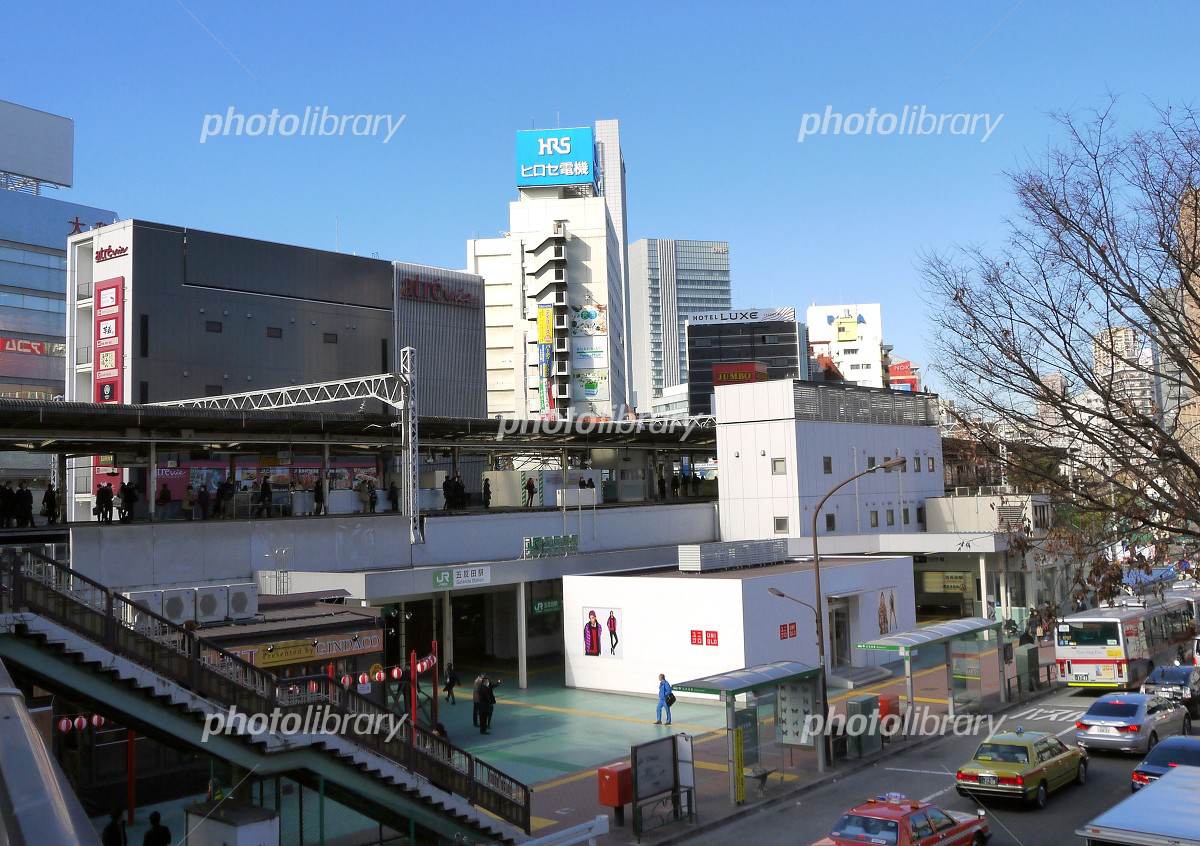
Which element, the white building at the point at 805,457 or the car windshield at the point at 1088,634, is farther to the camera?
the white building at the point at 805,457

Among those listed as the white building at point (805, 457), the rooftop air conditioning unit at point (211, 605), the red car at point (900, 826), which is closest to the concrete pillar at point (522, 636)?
the rooftop air conditioning unit at point (211, 605)

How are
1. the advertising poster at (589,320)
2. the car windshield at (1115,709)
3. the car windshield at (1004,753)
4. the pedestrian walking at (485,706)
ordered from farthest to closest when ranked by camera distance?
the advertising poster at (589,320) → the pedestrian walking at (485,706) → the car windshield at (1115,709) → the car windshield at (1004,753)

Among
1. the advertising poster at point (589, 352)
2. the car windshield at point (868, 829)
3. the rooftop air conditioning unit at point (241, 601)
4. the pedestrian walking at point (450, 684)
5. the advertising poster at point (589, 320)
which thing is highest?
the advertising poster at point (589, 320)

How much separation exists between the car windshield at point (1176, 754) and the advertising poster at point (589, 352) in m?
79.0

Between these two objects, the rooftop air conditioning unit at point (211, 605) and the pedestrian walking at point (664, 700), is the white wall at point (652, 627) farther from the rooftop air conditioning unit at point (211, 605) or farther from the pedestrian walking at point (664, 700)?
the rooftop air conditioning unit at point (211, 605)

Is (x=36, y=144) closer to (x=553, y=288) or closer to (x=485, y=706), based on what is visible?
(x=553, y=288)

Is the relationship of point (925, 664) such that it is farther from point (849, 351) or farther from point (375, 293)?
point (849, 351)

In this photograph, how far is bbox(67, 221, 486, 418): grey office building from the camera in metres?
56.1

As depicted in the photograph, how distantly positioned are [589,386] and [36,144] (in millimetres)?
54776

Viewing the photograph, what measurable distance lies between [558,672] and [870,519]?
18.6 metres

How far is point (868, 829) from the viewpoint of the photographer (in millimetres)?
15289

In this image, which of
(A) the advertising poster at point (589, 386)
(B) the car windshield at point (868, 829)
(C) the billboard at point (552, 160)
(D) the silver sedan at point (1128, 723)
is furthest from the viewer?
(C) the billboard at point (552, 160)

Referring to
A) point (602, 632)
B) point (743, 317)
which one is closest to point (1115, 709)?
point (602, 632)

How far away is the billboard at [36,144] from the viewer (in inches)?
3366
